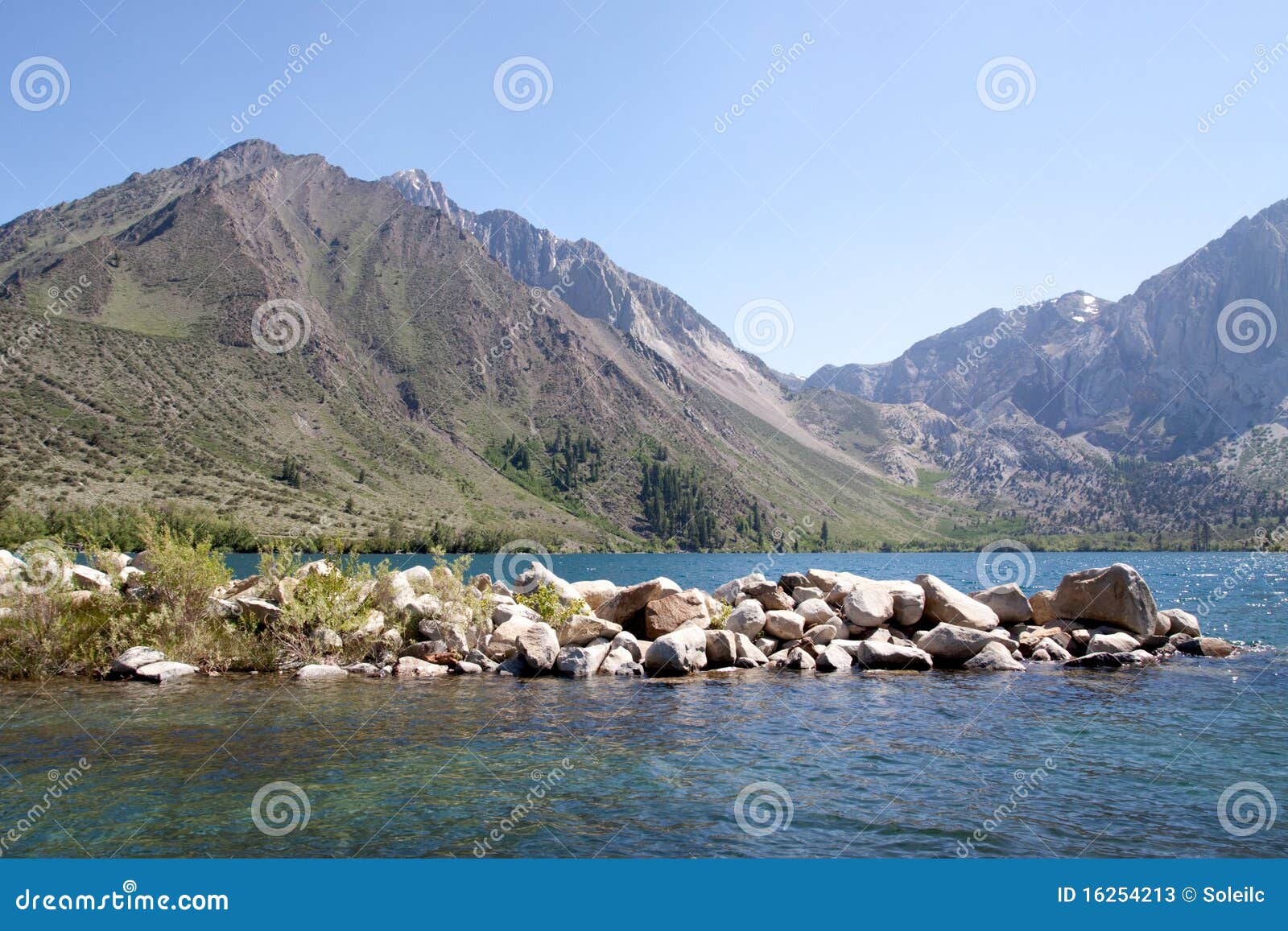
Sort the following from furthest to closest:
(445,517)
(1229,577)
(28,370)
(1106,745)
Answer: (445,517), (28,370), (1229,577), (1106,745)

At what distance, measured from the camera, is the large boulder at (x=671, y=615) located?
27469 mm

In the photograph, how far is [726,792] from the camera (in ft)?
40.6

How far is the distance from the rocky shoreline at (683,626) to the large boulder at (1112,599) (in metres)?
0.05

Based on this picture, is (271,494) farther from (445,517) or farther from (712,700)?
(712,700)

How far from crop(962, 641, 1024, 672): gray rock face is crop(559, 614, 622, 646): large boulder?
12.0m

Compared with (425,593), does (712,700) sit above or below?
below

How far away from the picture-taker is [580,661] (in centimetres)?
2395

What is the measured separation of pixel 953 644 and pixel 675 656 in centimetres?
974

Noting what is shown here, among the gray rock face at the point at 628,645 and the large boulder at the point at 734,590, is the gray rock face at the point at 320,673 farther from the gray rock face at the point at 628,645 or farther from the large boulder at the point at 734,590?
the large boulder at the point at 734,590

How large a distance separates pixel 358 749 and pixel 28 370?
153 metres

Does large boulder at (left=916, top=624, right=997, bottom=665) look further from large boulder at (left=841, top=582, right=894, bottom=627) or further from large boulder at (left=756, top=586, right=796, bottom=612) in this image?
large boulder at (left=756, top=586, right=796, bottom=612)

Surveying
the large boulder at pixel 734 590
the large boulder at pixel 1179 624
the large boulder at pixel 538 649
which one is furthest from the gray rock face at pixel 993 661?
the large boulder at pixel 538 649

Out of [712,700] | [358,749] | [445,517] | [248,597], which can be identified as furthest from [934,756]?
[445,517]

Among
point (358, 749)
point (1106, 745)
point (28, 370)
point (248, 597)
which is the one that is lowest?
point (1106, 745)
